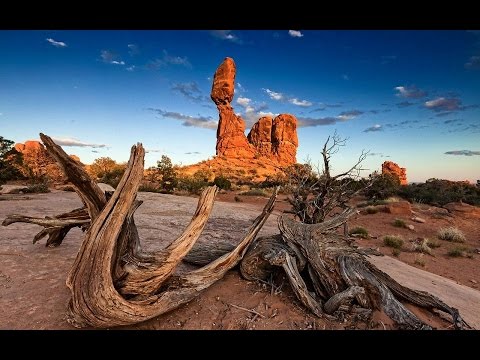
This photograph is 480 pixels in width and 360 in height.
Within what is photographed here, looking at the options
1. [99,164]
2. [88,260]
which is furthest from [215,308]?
[99,164]

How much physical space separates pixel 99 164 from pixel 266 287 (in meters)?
29.9

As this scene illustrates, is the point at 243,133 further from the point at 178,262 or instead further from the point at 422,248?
the point at 178,262

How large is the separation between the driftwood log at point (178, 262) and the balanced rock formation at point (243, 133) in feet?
179

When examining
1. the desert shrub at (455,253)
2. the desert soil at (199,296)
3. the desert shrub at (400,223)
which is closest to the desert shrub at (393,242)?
the desert shrub at (455,253)

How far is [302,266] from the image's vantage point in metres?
4.25

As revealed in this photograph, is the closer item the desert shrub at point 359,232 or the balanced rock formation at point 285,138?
the desert shrub at point 359,232

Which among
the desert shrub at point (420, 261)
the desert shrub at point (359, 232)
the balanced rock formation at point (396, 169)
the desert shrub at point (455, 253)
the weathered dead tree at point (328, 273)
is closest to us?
the weathered dead tree at point (328, 273)

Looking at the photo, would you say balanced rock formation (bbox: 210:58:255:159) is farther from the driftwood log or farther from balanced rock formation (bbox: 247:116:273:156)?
the driftwood log

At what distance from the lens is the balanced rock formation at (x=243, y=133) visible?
58.0 metres

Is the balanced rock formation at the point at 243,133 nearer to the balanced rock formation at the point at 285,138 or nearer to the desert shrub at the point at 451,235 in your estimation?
the balanced rock formation at the point at 285,138

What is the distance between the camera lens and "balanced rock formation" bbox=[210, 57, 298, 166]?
2285 inches

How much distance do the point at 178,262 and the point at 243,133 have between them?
59595 millimetres

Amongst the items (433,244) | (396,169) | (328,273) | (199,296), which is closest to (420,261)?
(433,244)
